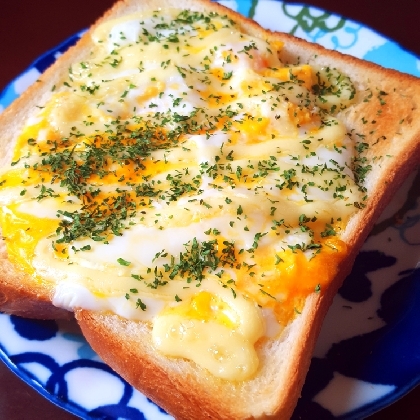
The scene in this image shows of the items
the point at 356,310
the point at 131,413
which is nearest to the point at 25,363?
the point at 131,413

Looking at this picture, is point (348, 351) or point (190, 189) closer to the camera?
point (348, 351)

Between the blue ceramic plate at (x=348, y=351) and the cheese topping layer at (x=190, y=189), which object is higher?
the cheese topping layer at (x=190, y=189)

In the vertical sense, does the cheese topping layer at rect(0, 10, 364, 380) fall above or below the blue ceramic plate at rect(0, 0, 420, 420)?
above

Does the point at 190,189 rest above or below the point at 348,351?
above

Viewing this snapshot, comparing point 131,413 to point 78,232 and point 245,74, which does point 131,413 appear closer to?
point 78,232
